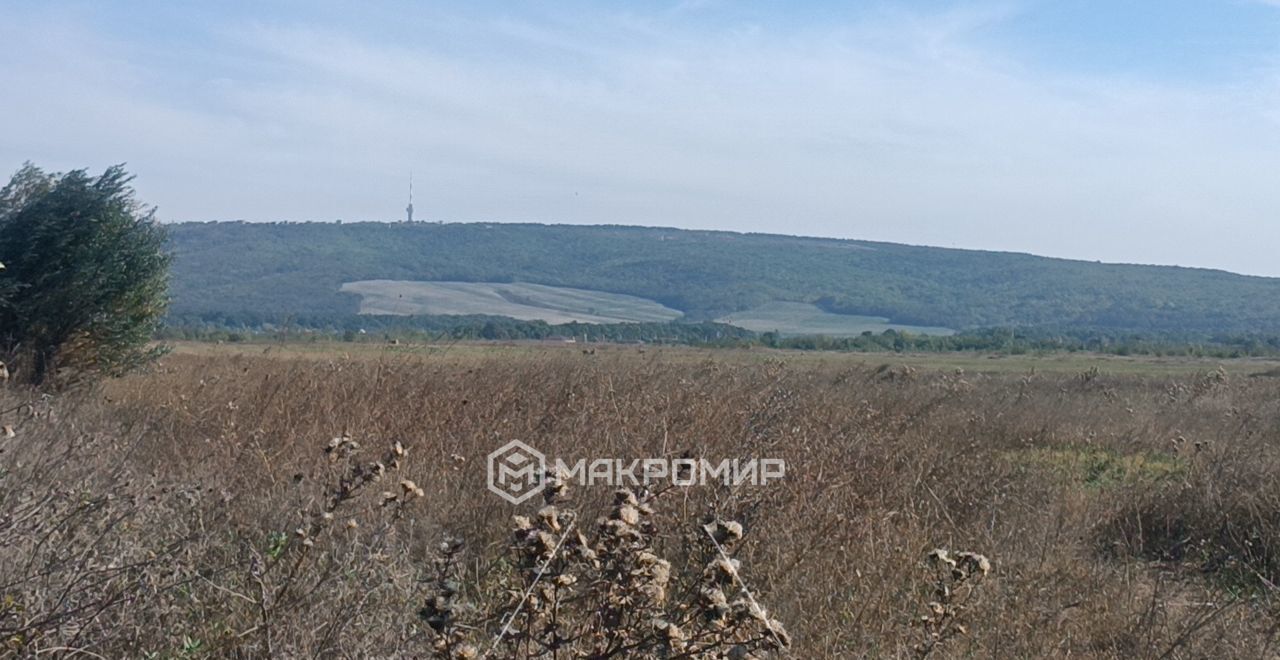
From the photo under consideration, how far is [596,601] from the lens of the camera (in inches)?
128

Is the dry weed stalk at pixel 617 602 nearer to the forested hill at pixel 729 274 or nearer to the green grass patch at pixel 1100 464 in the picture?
the green grass patch at pixel 1100 464

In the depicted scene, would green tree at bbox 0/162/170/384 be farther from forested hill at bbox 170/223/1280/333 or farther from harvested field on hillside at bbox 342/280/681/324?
forested hill at bbox 170/223/1280/333

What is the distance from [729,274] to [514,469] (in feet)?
258

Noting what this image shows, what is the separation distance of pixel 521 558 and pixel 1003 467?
6.29m

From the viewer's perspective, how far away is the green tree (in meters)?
10.9

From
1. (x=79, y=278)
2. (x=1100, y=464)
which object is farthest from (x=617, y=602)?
(x=79, y=278)

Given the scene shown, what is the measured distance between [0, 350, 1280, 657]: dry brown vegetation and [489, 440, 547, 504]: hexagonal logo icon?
90 mm

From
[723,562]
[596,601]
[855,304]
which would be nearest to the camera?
[723,562]

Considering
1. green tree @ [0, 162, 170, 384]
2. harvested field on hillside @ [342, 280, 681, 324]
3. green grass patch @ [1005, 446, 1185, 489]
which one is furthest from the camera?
harvested field on hillside @ [342, 280, 681, 324]

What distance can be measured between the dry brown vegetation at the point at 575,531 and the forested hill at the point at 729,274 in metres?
59.2

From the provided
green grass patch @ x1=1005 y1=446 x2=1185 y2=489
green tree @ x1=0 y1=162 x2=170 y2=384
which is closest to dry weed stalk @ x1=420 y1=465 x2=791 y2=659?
green grass patch @ x1=1005 y1=446 x2=1185 y2=489

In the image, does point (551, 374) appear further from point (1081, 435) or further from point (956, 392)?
point (956, 392)

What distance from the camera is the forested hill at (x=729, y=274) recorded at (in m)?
77.2

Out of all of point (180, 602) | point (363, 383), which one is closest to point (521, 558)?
point (180, 602)
